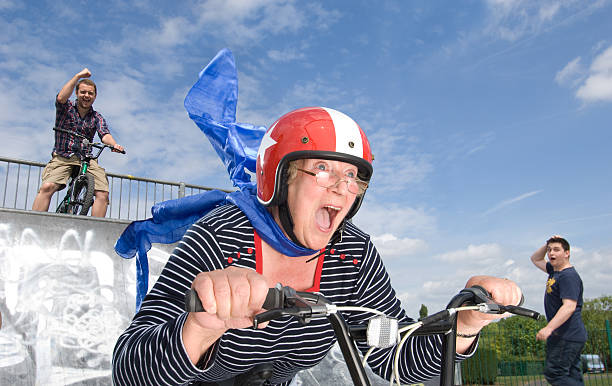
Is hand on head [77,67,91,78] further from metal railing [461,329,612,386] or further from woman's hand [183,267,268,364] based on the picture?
metal railing [461,329,612,386]

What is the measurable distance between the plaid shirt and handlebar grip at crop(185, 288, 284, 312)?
25.3ft

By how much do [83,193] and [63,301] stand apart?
1896 mm

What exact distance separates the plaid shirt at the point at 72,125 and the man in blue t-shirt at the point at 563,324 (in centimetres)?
725

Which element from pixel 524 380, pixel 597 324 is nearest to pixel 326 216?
pixel 524 380

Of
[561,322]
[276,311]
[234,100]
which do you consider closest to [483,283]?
[276,311]

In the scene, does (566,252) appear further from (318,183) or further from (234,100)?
(318,183)

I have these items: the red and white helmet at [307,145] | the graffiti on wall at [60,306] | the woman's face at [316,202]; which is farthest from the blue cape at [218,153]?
the graffiti on wall at [60,306]

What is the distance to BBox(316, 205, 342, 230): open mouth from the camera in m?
1.79

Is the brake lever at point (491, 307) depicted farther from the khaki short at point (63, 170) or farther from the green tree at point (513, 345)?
the green tree at point (513, 345)

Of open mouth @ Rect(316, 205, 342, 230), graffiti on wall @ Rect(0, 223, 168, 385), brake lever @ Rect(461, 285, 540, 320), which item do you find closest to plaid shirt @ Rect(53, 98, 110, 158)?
graffiti on wall @ Rect(0, 223, 168, 385)

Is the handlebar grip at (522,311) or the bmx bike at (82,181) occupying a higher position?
the bmx bike at (82,181)

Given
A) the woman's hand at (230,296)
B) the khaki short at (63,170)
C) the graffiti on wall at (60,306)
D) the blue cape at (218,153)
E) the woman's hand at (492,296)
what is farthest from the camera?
the khaki short at (63,170)

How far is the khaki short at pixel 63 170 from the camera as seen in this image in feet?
25.9

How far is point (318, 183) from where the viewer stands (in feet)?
5.74
